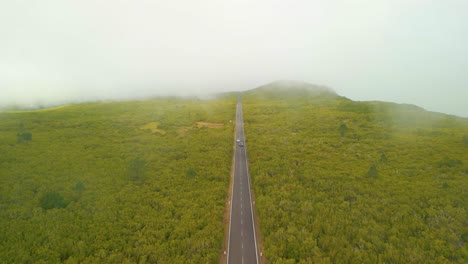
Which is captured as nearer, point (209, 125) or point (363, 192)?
point (363, 192)

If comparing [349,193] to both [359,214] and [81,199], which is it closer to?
[359,214]

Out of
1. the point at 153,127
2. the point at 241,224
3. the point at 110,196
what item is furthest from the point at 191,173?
the point at 153,127

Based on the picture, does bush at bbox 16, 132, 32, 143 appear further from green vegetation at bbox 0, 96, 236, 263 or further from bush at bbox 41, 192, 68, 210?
bush at bbox 41, 192, 68, 210

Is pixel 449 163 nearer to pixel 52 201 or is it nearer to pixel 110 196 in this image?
pixel 110 196

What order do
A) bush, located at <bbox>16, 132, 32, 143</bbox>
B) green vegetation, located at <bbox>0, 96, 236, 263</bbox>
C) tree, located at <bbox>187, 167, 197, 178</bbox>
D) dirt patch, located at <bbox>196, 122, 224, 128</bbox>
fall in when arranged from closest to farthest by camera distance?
1. green vegetation, located at <bbox>0, 96, 236, 263</bbox>
2. tree, located at <bbox>187, 167, 197, 178</bbox>
3. bush, located at <bbox>16, 132, 32, 143</bbox>
4. dirt patch, located at <bbox>196, 122, 224, 128</bbox>

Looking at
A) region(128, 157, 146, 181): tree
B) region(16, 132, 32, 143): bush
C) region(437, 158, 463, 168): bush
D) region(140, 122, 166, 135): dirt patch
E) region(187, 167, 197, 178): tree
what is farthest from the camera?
region(140, 122, 166, 135): dirt patch

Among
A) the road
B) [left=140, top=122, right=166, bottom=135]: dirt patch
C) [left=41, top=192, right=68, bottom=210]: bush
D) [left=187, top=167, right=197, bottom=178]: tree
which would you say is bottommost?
the road

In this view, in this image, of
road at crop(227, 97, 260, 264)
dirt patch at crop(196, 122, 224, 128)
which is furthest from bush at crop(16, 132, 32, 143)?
road at crop(227, 97, 260, 264)
